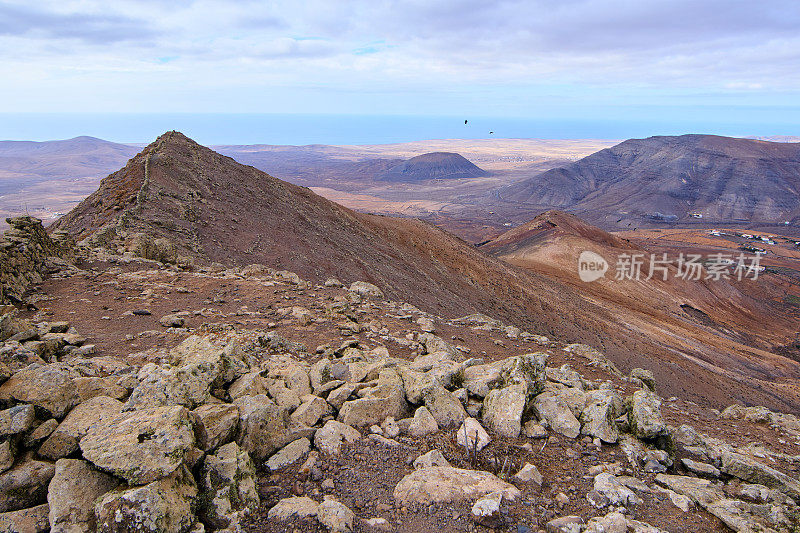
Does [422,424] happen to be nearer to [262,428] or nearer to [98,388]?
[262,428]

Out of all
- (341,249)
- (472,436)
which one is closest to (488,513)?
(472,436)

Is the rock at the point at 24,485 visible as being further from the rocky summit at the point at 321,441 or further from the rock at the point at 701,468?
the rock at the point at 701,468

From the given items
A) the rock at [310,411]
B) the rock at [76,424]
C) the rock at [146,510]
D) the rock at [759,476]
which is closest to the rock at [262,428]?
the rock at [310,411]

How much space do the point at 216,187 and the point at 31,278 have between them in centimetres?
1180

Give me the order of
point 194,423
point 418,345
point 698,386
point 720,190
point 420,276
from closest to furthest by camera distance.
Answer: point 194,423
point 418,345
point 698,386
point 420,276
point 720,190

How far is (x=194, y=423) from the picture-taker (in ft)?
14.5

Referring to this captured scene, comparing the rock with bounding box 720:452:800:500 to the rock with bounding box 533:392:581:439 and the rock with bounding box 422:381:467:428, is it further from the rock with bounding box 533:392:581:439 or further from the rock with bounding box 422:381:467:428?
the rock with bounding box 422:381:467:428

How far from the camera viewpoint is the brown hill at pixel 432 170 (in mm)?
171625

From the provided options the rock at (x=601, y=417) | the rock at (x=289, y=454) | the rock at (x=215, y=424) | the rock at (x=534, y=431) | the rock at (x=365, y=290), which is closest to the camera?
the rock at (x=215, y=424)

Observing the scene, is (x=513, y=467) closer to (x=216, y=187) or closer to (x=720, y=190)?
(x=216, y=187)

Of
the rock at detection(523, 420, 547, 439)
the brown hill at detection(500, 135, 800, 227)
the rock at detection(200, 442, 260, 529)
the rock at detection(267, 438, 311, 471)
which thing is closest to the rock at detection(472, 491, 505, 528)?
the rock at detection(523, 420, 547, 439)

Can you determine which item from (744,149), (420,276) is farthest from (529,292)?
(744,149)

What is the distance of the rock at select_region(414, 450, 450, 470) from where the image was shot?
16.4 ft

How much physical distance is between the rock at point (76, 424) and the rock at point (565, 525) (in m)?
4.33
